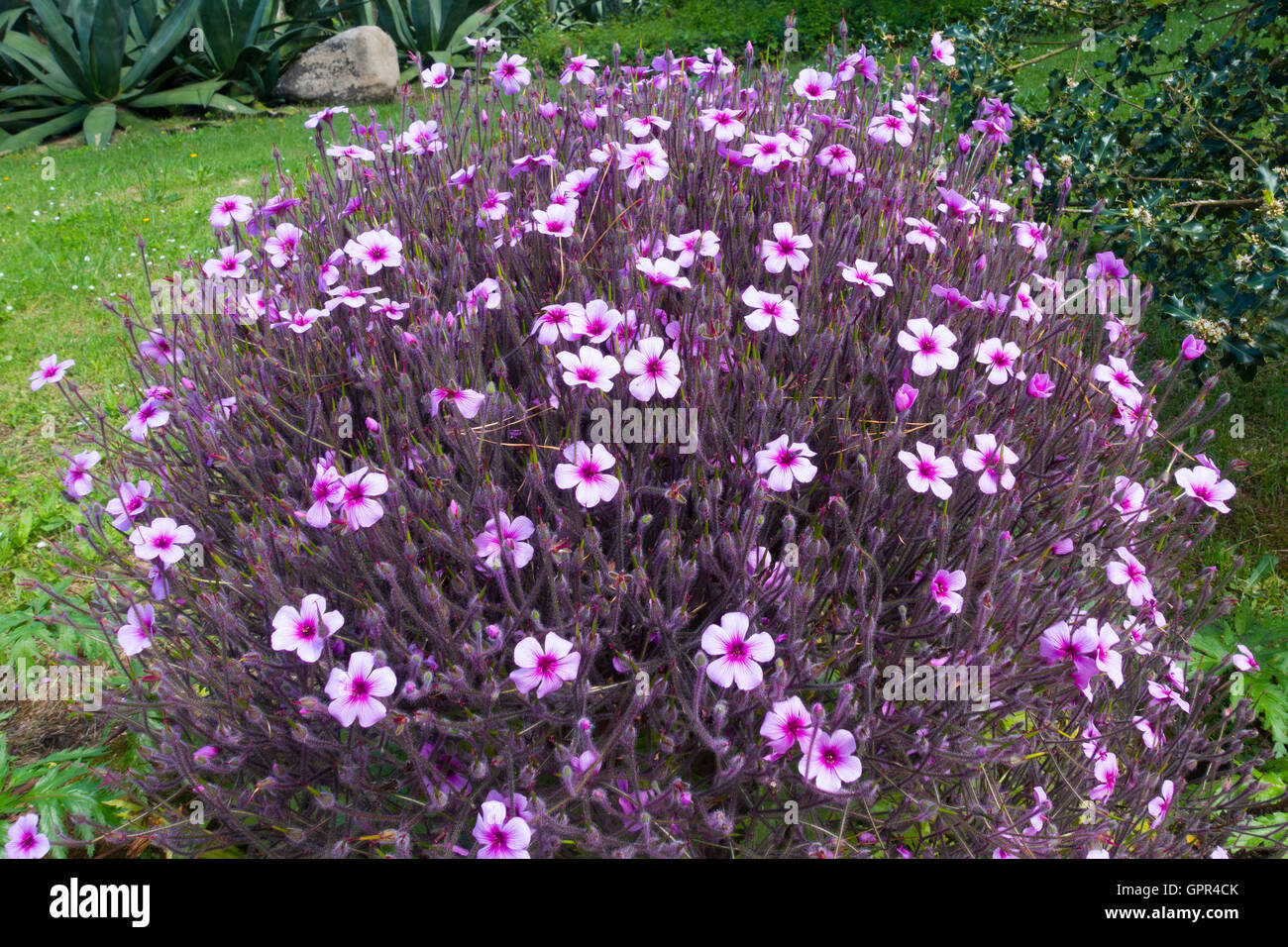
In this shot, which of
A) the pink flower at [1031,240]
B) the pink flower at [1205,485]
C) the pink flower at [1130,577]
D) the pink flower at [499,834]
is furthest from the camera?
the pink flower at [1031,240]

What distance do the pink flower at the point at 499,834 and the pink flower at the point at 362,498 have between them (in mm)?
548

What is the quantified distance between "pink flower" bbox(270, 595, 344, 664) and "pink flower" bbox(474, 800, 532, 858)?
1.34ft

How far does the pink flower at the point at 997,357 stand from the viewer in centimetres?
200

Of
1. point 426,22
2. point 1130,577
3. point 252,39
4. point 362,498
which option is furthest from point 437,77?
point 426,22

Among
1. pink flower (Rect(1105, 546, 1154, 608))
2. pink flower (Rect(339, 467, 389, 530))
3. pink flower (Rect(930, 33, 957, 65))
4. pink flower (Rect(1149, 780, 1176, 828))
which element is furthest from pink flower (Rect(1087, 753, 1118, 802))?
pink flower (Rect(930, 33, 957, 65))

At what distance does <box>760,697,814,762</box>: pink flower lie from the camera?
5.23 feet

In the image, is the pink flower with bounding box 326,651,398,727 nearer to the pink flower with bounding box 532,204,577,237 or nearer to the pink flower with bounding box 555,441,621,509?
the pink flower with bounding box 555,441,621,509

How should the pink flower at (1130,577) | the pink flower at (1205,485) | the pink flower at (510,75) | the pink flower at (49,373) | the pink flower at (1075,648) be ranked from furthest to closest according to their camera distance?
1. the pink flower at (510,75)
2. the pink flower at (49,373)
3. the pink flower at (1205,485)
4. the pink flower at (1130,577)
5. the pink flower at (1075,648)

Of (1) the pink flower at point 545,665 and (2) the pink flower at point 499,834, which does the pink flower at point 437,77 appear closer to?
(1) the pink flower at point 545,665

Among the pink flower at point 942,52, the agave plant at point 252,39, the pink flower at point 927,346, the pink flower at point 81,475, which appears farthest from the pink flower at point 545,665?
the agave plant at point 252,39

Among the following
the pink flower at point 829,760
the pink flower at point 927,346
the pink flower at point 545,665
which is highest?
the pink flower at point 927,346

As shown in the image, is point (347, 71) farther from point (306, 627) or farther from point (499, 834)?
point (499, 834)

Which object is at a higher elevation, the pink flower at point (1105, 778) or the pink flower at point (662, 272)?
the pink flower at point (662, 272)

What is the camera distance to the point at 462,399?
180 centimetres
